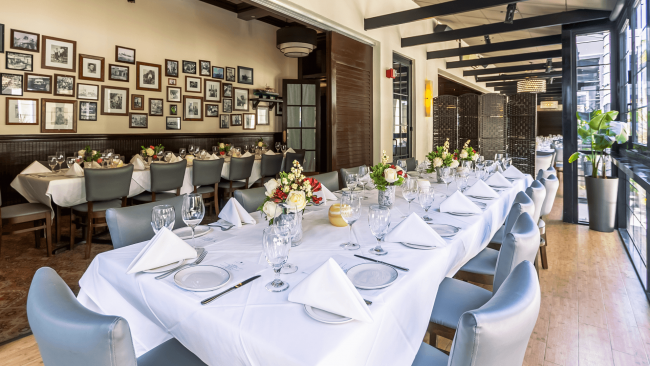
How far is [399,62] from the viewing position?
7586 millimetres

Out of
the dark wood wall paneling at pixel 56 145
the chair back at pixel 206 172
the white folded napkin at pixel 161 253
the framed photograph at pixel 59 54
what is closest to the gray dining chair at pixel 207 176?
the chair back at pixel 206 172

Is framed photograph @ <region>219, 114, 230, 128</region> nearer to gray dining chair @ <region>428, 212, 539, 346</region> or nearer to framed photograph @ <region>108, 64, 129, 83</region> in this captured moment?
framed photograph @ <region>108, 64, 129, 83</region>

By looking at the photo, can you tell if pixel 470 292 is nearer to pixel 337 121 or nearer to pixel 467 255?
pixel 467 255

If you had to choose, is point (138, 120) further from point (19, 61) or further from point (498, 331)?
point (498, 331)

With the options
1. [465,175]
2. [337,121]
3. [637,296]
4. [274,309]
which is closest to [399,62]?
[337,121]

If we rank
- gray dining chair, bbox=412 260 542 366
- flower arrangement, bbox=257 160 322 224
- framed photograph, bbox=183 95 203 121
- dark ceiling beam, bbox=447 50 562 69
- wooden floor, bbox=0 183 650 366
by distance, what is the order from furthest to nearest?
dark ceiling beam, bbox=447 50 562 69
framed photograph, bbox=183 95 203 121
wooden floor, bbox=0 183 650 366
flower arrangement, bbox=257 160 322 224
gray dining chair, bbox=412 260 542 366

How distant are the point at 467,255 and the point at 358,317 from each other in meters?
1.19

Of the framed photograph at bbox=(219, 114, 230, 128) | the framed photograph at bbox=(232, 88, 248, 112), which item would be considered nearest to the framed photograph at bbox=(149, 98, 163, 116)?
the framed photograph at bbox=(219, 114, 230, 128)

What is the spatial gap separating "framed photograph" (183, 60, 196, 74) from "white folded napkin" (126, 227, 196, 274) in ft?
20.3

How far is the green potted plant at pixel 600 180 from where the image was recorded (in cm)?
457

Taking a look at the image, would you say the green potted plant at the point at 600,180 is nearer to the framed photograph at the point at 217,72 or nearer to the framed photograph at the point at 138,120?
the framed photograph at the point at 217,72

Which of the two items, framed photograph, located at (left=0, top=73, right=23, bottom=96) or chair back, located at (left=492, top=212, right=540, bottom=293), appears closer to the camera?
chair back, located at (left=492, top=212, right=540, bottom=293)

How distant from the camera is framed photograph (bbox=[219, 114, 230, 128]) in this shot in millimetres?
7641

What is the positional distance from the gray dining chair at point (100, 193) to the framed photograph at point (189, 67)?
357cm
